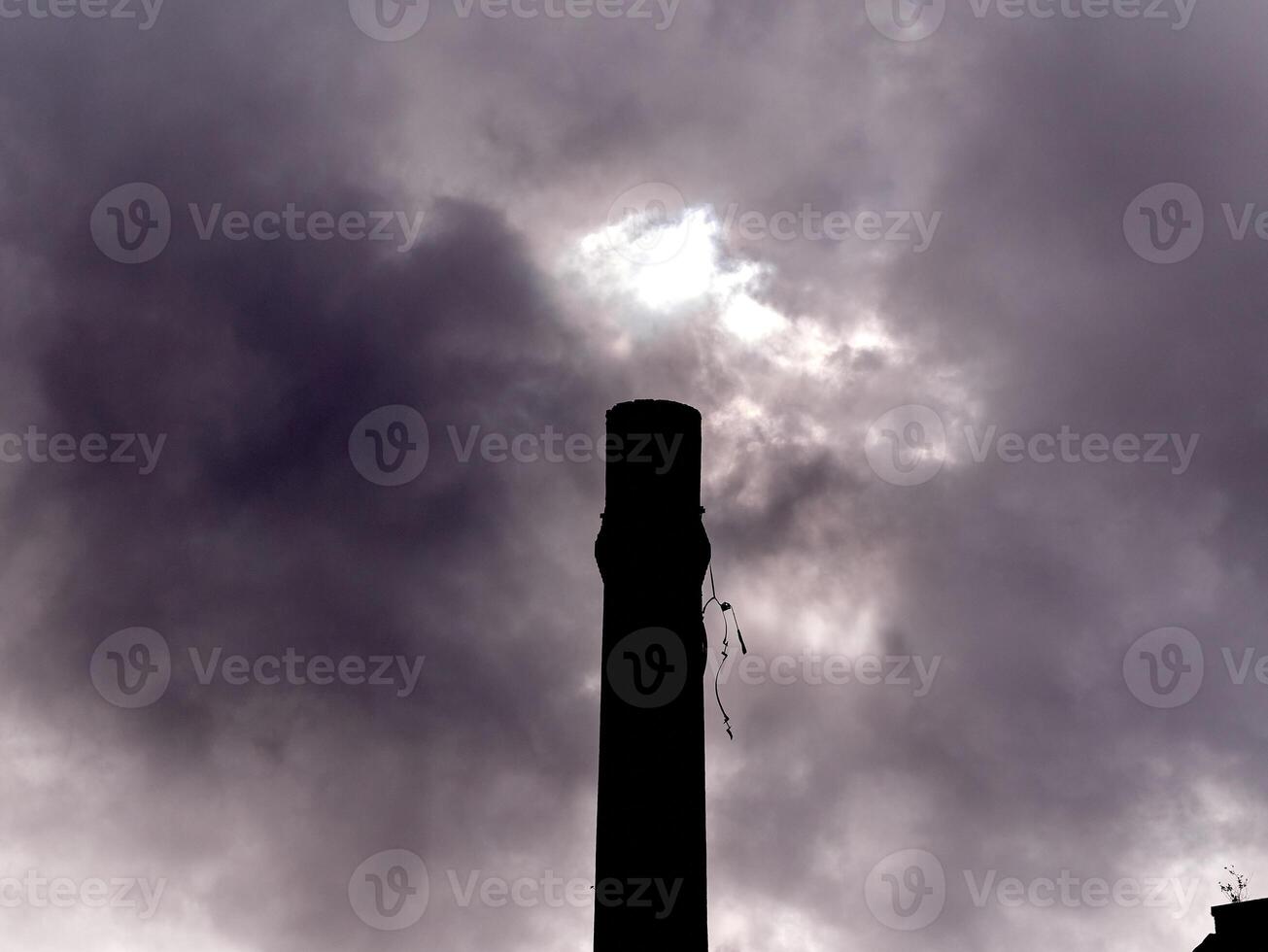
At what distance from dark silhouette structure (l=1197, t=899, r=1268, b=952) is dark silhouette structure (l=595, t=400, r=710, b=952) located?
30.9 feet

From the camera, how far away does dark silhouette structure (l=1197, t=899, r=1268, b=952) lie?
54.7 feet

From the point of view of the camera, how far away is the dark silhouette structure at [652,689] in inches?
458

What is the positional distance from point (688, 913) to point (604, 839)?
3.49 ft

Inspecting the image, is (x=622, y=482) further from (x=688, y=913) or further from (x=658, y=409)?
(x=688, y=913)
